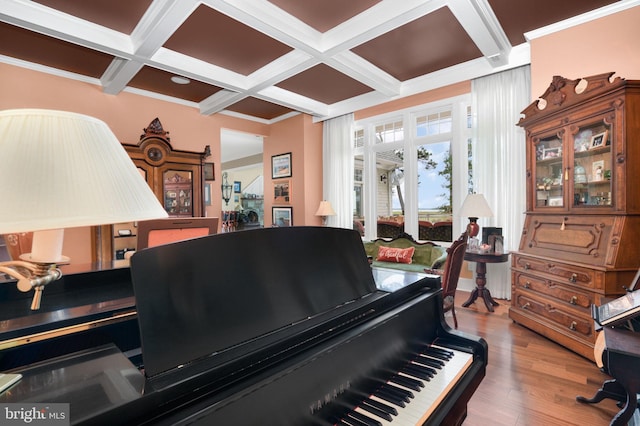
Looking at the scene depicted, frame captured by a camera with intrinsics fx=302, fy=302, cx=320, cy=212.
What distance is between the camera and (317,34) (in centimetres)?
330

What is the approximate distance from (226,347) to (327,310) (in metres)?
0.40

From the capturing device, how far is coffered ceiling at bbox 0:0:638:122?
278 centimetres

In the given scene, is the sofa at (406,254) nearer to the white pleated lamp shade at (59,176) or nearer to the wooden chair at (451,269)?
the wooden chair at (451,269)

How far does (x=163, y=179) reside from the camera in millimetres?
4352

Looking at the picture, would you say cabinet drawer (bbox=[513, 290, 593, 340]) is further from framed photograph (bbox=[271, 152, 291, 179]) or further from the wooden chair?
framed photograph (bbox=[271, 152, 291, 179])

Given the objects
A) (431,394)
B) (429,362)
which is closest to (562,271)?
(429,362)

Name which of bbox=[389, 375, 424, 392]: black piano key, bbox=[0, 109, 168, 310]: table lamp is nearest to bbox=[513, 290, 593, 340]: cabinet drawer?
bbox=[389, 375, 424, 392]: black piano key

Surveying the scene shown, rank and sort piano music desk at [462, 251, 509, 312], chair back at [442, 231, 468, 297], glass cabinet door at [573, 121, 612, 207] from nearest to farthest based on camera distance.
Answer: glass cabinet door at [573, 121, 612, 207]
chair back at [442, 231, 468, 297]
piano music desk at [462, 251, 509, 312]

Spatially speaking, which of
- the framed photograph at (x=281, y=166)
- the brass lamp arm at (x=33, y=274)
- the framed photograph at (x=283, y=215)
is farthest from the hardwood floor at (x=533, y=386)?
the framed photograph at (x=281, y=166)

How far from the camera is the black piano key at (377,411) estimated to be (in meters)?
0.88

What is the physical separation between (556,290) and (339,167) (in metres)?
3.87

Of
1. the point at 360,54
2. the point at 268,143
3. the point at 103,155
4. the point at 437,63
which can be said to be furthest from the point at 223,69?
the point at 103,155

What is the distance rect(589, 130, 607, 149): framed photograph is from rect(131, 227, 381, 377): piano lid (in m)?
2.67

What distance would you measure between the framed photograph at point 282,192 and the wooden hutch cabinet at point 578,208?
405cm
